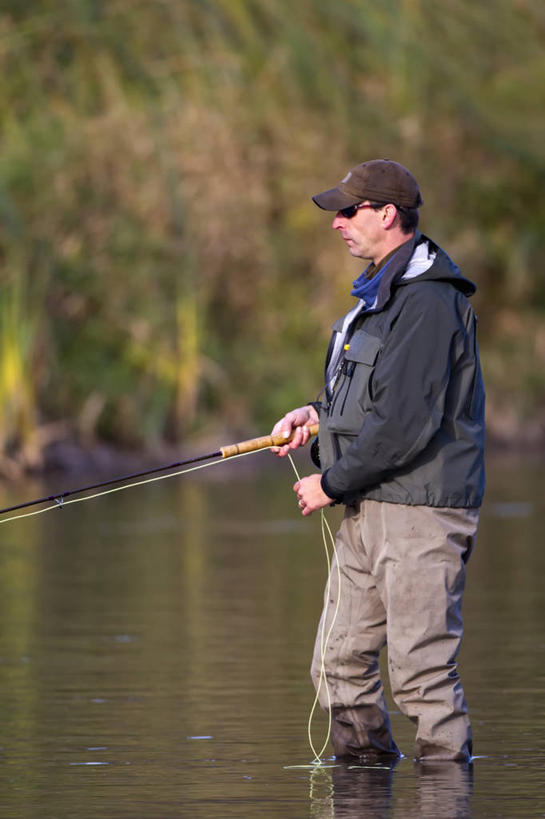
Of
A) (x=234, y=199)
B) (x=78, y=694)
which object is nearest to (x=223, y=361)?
(x=234, y=199)

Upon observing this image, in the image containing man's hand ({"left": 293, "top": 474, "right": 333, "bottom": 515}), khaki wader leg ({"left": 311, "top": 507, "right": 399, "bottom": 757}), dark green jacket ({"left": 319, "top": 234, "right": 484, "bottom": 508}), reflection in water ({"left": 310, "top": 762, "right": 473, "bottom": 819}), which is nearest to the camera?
reflection in water ({"left": 310, "top": 762, "right": 473, "bottom": 819})

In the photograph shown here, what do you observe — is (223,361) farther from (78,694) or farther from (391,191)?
(391,191)

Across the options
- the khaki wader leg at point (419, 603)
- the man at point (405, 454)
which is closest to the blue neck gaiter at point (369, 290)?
the man at point (405, 454)

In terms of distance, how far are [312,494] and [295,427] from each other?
15.7 inches

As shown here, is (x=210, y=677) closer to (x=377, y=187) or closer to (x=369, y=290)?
(x=369, y=290)

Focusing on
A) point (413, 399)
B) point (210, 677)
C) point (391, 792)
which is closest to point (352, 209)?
point (413, 399)

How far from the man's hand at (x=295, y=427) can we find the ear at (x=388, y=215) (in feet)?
2.17

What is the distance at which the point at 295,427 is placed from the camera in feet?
21.6

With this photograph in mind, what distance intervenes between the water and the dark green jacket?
0.86 m

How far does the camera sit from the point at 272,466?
955 inches

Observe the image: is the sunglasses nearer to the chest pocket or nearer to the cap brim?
the cap brim

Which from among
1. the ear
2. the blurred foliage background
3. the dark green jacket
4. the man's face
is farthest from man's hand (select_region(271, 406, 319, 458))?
the blurred foliage background

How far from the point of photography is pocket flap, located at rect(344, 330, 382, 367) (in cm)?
612

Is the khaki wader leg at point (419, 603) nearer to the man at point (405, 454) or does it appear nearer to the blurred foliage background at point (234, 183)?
the man at point (405, 454)
